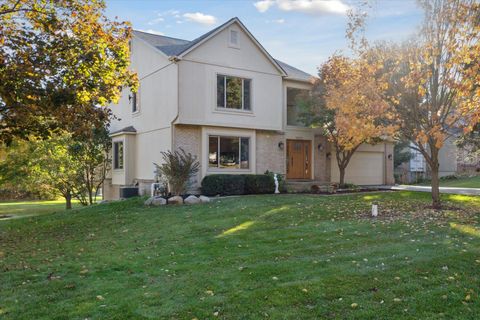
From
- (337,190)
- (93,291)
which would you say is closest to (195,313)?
(93,291)

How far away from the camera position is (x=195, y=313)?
14.4ft

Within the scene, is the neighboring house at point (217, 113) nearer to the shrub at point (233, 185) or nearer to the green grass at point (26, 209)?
the shrub at point (233, 185)

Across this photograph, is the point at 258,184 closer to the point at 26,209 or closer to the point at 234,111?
the point at 234,111

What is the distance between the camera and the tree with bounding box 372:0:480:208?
977cm

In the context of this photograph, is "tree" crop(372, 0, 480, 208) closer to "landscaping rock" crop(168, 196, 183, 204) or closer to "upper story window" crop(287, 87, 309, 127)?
"landscaping rock" crop(168, 196, 183, 204)

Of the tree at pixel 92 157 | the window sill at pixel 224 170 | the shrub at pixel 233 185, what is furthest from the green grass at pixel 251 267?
the tree at pixel 92 157

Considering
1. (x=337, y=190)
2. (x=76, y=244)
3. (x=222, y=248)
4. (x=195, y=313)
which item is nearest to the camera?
(x=195, y=313)

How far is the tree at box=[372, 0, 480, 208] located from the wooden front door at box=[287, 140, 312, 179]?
353 inches

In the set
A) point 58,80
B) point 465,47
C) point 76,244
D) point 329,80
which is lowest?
point 76,244

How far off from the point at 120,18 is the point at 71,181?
12.7 m

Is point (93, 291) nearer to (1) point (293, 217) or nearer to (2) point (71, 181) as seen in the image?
(1) point (293, 217)

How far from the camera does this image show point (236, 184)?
16.7 m

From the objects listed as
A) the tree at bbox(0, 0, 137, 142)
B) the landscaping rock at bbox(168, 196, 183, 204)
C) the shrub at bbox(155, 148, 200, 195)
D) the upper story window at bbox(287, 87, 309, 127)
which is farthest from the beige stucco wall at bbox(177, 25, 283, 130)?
the tree at bbox(0, 0, 137, 142)

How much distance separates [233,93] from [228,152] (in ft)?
8.72
